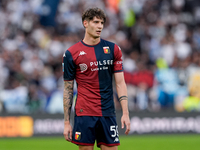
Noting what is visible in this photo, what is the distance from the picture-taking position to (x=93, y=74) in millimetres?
5254

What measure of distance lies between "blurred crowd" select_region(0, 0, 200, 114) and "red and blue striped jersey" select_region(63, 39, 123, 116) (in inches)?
304

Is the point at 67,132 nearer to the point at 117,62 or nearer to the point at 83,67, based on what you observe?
the point at 83,67

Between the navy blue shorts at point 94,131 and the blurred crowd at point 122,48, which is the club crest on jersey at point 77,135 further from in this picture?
the blurred crowd at point 122,48

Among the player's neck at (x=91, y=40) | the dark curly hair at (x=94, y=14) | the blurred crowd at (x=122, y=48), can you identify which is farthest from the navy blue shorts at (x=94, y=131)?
the blurred crowd at (x=122, y=48)

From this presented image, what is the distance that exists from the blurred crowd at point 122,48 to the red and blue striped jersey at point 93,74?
7720 millimetres

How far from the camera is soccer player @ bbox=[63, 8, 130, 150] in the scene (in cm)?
521

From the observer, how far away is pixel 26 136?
12578 millimetres

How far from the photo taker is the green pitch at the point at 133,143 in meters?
10.9

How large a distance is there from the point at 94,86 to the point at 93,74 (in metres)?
0.15

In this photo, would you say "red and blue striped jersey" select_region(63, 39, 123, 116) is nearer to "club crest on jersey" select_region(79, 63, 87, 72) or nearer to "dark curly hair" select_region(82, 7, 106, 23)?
"club crest on jersey" select_region(79, 63, 87, 72)

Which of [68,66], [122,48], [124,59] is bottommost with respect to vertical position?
[68,66]

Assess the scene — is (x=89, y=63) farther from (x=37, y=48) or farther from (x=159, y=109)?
(x=37, y=48)

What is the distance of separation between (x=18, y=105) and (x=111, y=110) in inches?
323

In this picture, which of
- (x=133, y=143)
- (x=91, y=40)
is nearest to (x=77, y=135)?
(x=91, y=40)
